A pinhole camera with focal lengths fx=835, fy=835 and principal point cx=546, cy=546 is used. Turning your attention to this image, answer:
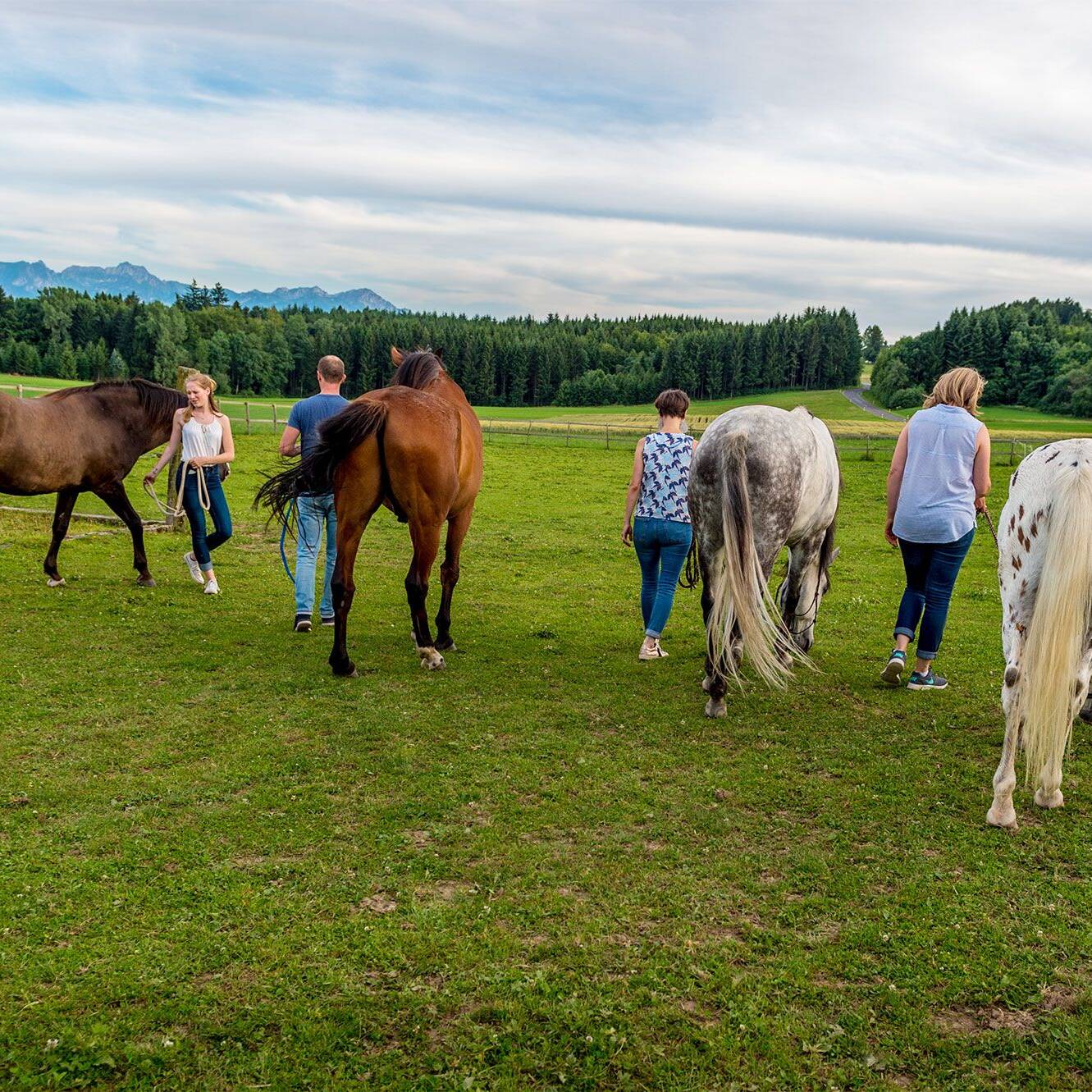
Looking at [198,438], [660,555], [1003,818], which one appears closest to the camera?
[1003,818]

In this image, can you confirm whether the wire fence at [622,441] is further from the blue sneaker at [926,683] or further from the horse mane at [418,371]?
the blue sneaker at [926,683]

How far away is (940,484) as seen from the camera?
6.29 m

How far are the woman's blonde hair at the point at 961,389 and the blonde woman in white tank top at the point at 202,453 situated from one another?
22.8 feet

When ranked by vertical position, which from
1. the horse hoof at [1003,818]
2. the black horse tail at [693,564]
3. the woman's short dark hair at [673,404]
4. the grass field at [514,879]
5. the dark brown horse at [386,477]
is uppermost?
the woman's short dark hair at [673,404]

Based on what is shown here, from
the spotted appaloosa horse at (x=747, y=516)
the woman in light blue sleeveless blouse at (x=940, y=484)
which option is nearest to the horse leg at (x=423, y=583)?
the spotted appaloosa horse at (x=747, y=516)

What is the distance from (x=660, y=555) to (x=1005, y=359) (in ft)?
320

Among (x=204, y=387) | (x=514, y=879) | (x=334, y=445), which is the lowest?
(x=514, y=879)

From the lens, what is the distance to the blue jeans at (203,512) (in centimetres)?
915

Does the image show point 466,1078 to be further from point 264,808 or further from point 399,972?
point 264,808

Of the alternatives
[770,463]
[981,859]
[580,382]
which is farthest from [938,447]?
[580,382]

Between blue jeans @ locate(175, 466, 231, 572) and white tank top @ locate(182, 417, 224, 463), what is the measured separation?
0.55ft

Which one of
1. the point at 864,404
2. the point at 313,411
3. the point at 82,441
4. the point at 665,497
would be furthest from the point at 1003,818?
the point at 864,404

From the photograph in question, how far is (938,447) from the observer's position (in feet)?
20.6

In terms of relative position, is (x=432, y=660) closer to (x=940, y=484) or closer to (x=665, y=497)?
(x=665, y=497)
